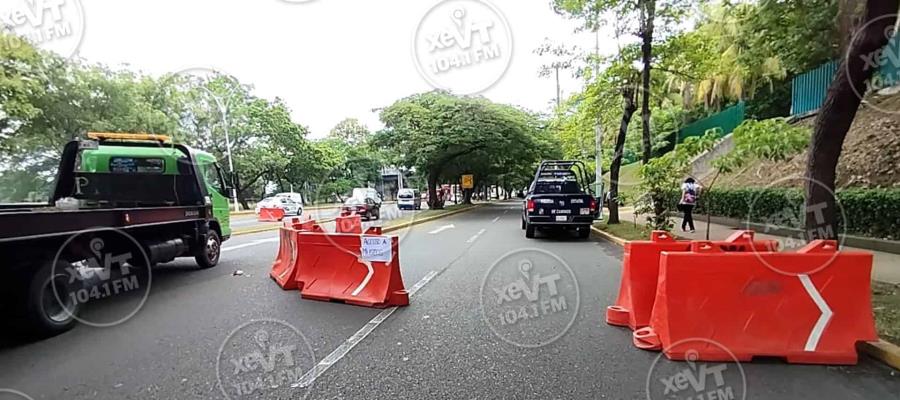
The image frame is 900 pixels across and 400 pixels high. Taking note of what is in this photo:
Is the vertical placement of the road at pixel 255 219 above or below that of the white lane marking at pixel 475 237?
below

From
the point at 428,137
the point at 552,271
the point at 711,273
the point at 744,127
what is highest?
the point at 428,137

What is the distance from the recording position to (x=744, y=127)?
650 cm

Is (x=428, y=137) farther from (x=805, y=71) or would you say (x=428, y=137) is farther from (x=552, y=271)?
(x=552, y=271)

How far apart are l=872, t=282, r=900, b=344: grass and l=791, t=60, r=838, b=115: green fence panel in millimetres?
12384

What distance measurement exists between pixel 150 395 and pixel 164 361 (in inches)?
30.7

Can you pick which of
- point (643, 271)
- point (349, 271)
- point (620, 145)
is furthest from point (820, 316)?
point (620, 145)

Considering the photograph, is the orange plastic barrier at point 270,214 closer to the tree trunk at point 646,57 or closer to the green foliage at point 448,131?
the green foliage at point 448,131

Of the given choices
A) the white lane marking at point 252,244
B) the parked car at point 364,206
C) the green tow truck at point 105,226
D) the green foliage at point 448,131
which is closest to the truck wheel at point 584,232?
the white lane marking at point 252,244

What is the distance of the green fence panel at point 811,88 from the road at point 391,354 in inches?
546

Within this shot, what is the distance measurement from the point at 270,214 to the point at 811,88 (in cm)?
2440

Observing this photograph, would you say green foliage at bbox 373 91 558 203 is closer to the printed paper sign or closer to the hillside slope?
the hillside slope

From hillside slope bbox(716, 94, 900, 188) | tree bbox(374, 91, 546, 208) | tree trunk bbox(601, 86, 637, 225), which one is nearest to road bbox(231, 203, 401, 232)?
tree bbox(374, 91, 546, 208)

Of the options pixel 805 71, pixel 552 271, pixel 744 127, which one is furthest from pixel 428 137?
pixel 744 127

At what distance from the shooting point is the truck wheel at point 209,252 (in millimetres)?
9227
